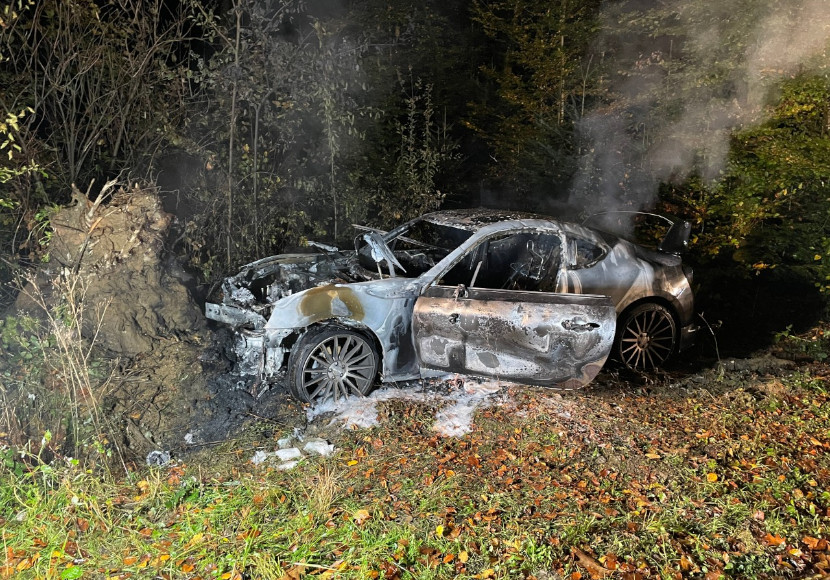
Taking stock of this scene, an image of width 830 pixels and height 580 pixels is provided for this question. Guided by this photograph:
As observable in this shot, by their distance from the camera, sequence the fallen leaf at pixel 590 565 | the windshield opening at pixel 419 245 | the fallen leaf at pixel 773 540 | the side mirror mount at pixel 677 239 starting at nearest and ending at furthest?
the fallen leaf at pixel 590 565 < the fallen leaf at pixel 773 540 < the windshield opening at pixel 419 245 < the side mirror mount at pixel 677 239

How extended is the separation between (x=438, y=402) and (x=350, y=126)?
4743 millimetres

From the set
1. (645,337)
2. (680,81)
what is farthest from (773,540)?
(680,81)

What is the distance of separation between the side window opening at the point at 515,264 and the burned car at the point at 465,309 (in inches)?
0.5

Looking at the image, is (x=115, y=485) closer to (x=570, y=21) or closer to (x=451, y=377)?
(x=451, y=377)

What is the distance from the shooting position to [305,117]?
337 inches

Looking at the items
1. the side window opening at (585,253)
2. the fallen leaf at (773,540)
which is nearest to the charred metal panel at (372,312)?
the side window opening at (585,253)

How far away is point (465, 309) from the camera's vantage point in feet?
Result: 16.6

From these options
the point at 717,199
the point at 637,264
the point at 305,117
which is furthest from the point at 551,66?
the point at 637,264

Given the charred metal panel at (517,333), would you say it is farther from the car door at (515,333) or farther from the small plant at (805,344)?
the small plant at (805,344)

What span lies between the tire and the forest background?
279 centimetres

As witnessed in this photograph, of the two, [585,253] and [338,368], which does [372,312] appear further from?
[585,253]

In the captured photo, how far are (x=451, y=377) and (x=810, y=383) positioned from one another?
319cm

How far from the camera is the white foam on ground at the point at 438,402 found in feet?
16.4

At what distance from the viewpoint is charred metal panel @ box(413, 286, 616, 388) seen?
493 cm
